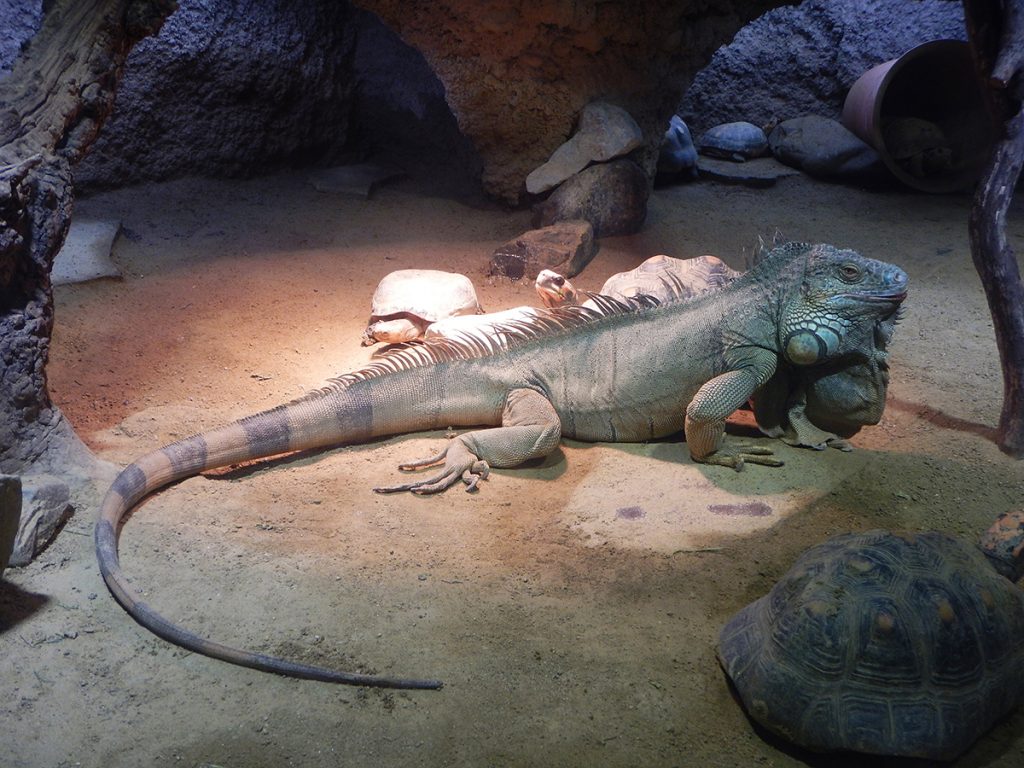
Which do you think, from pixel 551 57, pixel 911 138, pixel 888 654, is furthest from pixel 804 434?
pixel 911 138

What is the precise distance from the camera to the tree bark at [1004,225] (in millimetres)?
4512

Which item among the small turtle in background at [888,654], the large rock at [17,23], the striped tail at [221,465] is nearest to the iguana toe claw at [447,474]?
the striped tail at [221,465]

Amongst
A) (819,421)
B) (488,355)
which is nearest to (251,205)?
(488,355)

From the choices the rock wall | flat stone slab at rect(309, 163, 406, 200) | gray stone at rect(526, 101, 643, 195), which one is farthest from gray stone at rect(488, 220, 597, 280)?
the rock wall

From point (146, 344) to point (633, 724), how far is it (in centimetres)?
434

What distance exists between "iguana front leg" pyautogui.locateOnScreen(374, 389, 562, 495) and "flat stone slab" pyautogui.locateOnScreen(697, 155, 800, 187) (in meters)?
6.06

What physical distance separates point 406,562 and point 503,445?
104cm

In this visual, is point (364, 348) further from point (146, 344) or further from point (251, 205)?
point (251, 205)

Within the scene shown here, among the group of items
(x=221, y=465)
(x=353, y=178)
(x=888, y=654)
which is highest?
(x=888, y=654)

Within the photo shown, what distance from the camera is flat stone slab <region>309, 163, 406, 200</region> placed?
903 centimetres

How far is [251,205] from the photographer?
8.64m

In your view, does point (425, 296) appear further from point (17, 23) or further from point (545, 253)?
point (17, 23)

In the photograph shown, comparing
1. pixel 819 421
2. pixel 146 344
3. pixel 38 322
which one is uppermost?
pixel 38 322

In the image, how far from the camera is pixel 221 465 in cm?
427
